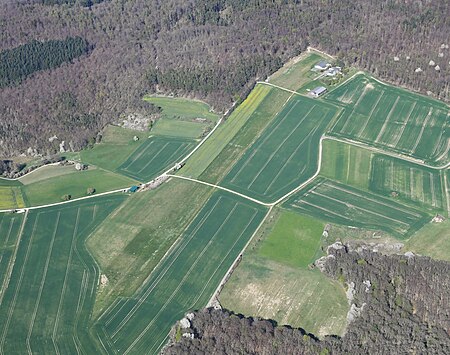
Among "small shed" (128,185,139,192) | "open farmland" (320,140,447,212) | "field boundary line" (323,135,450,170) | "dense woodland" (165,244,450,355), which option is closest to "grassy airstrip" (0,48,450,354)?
A: "open farmland" (320,140,447,212)

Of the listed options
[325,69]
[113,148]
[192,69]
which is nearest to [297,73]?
[325,69]

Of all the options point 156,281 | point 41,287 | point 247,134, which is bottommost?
point 41,287

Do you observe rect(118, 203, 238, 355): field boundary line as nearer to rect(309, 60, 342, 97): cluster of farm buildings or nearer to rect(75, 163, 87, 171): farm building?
rect(75, 163, 87, 171): farm building

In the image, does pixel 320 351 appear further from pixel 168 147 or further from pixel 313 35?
pixel 313 35

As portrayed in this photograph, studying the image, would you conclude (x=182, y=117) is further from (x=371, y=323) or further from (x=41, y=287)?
(x=371, y=323)

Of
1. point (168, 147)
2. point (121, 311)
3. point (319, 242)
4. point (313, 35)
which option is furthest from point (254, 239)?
point (313, 35)

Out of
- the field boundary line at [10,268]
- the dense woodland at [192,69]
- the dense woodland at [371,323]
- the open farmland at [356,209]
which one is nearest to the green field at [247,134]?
the dense woodland at [192,69]
